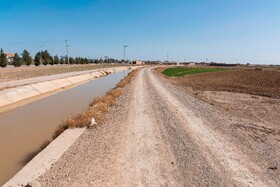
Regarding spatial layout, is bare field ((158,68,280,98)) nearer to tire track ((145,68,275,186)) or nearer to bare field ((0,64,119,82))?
tire track ((145,68,275,186))

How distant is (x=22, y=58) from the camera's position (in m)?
108

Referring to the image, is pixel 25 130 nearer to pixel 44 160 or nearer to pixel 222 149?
pixel 44 160

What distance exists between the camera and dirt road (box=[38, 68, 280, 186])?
8.30 m

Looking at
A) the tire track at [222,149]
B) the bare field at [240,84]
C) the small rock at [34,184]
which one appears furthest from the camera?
the bare field at [240,84]

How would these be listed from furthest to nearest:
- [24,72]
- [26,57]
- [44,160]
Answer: [26,57]
[24,72]
[44,160]

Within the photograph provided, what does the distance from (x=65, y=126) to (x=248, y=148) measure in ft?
29.2

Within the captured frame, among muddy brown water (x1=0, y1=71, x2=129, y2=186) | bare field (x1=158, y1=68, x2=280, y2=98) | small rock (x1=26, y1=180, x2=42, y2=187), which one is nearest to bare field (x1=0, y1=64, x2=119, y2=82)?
muddy brown water (x1=0, y1=71, x2=129, y2=186)

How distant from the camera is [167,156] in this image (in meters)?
10.3

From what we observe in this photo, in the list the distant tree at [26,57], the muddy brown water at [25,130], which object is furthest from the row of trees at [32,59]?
the muddy brown water at [25,130]

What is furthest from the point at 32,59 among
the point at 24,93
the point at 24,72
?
the point at 24,93

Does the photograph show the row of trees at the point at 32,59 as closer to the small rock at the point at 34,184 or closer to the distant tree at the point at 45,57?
the distant tree at the point at 45,57

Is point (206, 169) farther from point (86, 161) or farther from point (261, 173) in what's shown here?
point (86, 161)

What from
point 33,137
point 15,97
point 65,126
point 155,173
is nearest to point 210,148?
point 155,173

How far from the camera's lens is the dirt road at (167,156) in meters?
8.30
